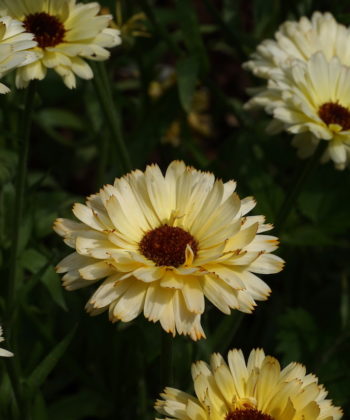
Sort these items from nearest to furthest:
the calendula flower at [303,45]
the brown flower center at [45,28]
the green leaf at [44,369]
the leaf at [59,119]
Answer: the green leaf at [44,369], the brown flower center at [45,28], the calendula flower at [303,45], the leaf at [59,119]

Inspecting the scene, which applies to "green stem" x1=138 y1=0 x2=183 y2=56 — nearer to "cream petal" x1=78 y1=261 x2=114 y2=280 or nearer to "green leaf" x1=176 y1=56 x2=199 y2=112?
"green leaf" x1=176 y1=56 x2=199 y2=112

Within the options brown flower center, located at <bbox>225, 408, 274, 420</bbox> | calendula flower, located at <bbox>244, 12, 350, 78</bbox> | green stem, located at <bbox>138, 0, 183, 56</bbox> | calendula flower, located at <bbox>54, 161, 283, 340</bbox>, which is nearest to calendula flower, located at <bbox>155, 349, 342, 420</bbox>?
brown flower center, located at <bbox>225, 408, 274, 420</bbox>

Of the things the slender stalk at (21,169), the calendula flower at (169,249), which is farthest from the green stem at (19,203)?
the calendula flower at (169,249)

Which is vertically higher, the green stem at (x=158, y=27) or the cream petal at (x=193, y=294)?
the green stem at (x=158, y=27)

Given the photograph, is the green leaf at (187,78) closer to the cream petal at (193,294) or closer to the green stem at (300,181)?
the green stem at (300,181)

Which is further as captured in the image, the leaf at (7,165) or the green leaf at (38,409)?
the leaf at (7,165)

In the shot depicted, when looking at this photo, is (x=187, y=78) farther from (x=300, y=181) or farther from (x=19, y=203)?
(x=19, y=203)

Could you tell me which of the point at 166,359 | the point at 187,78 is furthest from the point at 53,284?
the point at 187,78

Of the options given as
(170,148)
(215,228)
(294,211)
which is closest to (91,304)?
(215,228)
